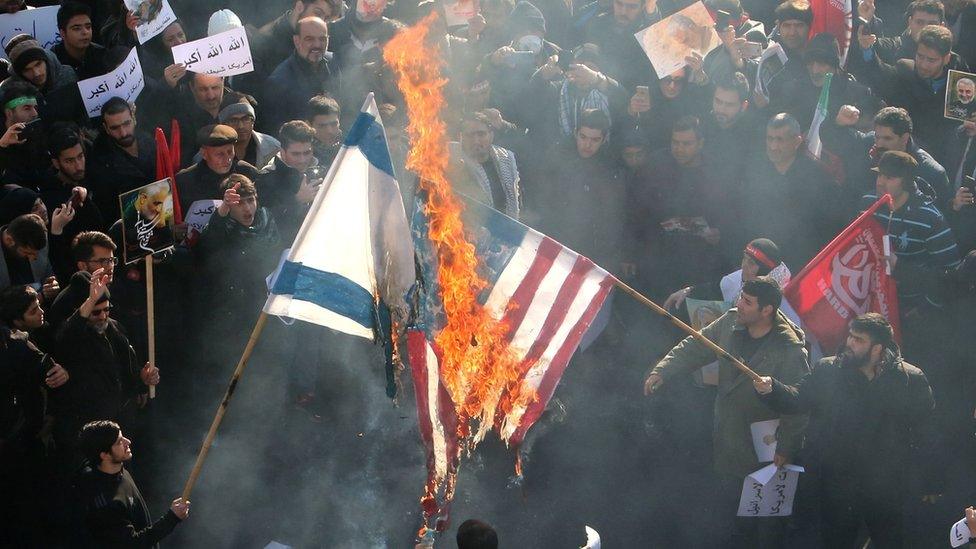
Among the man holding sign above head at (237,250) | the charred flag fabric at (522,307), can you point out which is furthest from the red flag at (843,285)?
the man holding sign above head at (237,250)

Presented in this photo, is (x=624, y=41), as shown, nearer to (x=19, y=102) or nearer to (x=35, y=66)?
(x=35, y=66)

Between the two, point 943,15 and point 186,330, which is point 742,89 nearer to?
point 943,15

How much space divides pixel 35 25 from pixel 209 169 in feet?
7.33

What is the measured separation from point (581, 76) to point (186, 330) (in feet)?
11.7

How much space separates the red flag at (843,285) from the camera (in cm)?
827

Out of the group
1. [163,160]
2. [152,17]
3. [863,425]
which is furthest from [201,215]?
[863,425]

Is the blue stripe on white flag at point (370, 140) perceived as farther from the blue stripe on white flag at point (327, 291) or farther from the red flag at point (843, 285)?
the red flag at point (843, 285)

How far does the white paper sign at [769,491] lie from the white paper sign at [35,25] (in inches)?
238

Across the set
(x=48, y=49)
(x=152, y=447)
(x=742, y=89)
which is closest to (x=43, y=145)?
(x=48, y=49)

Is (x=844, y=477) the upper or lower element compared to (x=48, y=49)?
lower

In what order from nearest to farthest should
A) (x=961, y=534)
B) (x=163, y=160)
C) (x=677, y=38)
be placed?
(x=961, y=534), (x=163, y=160), (x=677, y=38)

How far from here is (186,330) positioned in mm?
8648

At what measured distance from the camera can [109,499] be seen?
6605mm

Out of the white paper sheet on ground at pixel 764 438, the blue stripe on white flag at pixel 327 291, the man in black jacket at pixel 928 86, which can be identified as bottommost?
the white paper sheet on ground at pixel 764 438
